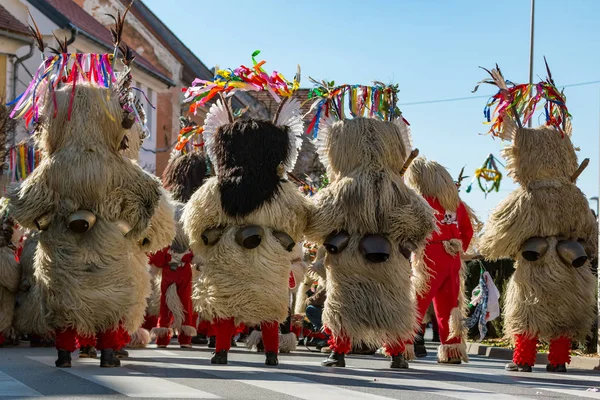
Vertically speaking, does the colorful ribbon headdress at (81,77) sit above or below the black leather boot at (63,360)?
above

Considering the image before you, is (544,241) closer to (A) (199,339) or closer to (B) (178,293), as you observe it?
(B) (178,293)

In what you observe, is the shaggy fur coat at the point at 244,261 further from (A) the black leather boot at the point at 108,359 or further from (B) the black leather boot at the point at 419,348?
(B) the black leather boot at the point at 419,348

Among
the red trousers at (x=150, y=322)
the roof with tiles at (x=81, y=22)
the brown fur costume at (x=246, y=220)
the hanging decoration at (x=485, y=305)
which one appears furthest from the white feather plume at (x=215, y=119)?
the roof with tiles at (x=81, y=22)

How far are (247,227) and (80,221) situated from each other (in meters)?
1.45

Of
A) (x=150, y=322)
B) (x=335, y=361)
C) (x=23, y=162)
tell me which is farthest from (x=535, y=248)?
(x=23, y=162)

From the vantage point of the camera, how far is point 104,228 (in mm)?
9445

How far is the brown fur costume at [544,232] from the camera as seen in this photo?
A: 10430mm

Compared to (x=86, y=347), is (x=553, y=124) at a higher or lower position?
higher

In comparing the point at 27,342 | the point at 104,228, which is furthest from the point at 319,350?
the point at 104,228

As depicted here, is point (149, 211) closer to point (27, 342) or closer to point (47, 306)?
point (47, 306)

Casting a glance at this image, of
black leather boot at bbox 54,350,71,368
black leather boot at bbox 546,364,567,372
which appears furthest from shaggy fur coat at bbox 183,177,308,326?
black leather boot at bbox 546,364,567,372

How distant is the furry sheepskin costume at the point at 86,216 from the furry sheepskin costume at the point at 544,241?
3282mm

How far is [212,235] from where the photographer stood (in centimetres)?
1005

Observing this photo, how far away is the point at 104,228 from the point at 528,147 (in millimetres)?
Result: 3927
